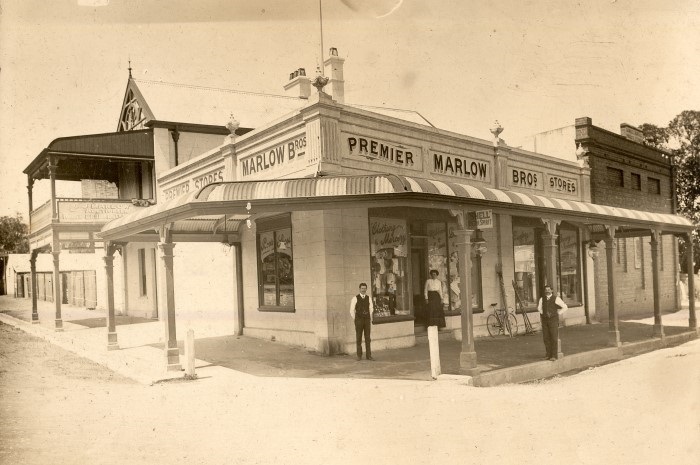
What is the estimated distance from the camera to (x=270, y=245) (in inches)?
547

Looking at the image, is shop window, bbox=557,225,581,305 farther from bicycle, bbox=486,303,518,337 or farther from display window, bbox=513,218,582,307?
bicycle, bbox=486,303,518,337

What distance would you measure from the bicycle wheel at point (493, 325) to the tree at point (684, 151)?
50.1 feet

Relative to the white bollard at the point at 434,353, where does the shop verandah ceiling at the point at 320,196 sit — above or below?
above

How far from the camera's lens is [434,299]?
1395cm

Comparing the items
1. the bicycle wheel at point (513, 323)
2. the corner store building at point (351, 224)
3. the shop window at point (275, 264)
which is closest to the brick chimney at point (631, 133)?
the corner store building at point (351, 224)

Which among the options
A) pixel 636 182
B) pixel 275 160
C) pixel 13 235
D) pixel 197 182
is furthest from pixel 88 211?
pixel 13 235

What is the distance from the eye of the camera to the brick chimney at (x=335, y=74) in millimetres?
16234

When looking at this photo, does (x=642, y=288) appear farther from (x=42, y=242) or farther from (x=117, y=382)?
(x=42, y=242)

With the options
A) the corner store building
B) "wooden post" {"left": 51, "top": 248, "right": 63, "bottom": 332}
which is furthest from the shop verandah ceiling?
"wooden post" {"left": 51, "top": 248, "right": 63, "bottom": 332}

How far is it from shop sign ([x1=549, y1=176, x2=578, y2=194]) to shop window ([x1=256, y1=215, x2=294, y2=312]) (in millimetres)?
9475

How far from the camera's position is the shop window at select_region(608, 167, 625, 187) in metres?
21.4

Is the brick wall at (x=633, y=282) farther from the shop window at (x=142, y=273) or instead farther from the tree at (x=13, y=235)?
the tree at (x=13, y=235)

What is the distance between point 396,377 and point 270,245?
5500 mm

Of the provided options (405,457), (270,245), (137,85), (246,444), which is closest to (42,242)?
(137,85)
